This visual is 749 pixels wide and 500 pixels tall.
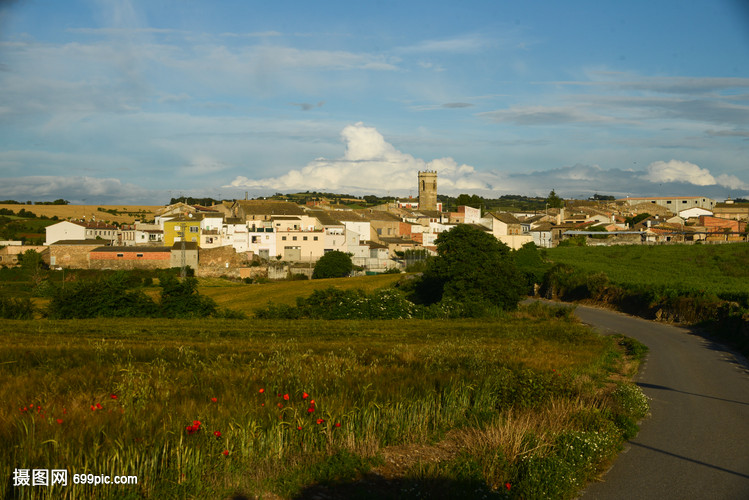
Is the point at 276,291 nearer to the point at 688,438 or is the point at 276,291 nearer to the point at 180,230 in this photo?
the point at 180,230

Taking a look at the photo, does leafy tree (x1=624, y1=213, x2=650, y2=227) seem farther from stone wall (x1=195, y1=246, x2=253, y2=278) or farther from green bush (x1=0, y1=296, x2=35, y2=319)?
green bush (x1=0, y1=296, x2=35, y2=319)

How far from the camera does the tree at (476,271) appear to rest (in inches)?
1534

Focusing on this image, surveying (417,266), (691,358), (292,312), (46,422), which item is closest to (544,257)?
(417,266)

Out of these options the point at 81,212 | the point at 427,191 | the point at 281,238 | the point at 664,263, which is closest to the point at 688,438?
the point at 664,263

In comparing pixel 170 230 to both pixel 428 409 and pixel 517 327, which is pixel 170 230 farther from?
pixel 428 409

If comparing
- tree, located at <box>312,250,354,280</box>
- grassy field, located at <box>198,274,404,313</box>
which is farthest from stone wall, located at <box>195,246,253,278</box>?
tree, located at <box>312,250,354,280</box>

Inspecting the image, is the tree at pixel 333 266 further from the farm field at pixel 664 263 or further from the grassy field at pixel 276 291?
the farm field at pixel 664 263

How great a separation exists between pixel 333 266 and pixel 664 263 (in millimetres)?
34615

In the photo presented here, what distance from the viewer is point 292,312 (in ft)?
120

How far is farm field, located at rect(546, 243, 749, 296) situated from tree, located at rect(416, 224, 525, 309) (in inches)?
264

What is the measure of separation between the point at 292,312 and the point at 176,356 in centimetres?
2318

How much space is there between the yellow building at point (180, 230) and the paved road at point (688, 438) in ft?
244

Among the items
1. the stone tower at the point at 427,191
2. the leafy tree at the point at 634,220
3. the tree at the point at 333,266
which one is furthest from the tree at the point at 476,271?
the stone tower at the point at 427,191

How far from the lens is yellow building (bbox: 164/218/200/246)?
281 ft
